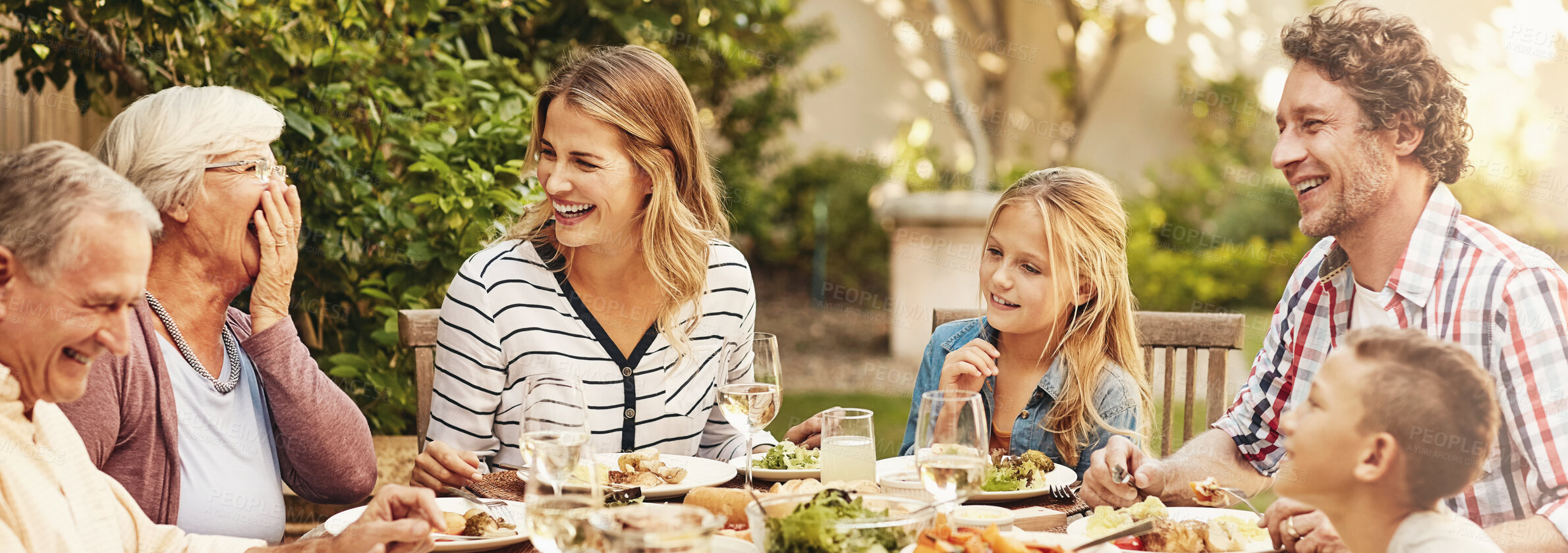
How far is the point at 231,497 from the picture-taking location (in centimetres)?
205

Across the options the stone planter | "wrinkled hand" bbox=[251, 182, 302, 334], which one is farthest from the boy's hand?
the stone planter

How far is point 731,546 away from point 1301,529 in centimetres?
83

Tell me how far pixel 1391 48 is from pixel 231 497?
2299 mm

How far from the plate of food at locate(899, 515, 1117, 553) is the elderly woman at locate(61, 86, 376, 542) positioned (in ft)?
4.21

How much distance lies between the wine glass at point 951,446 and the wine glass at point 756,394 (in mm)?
370

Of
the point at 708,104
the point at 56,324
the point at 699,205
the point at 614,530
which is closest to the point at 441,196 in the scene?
the point at 699,205

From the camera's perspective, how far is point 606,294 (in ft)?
8.51

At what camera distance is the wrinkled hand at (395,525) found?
150cm

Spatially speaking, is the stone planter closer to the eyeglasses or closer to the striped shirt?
the striped shirt

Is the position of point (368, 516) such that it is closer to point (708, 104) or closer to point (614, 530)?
point (614, 530)

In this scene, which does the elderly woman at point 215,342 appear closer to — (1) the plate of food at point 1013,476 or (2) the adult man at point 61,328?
(2) the adult man at point 61,328

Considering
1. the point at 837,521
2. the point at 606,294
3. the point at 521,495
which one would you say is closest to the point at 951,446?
the point at 837,521

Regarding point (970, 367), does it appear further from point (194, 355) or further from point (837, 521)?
point (194, 355)

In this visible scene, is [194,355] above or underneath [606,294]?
underneath
